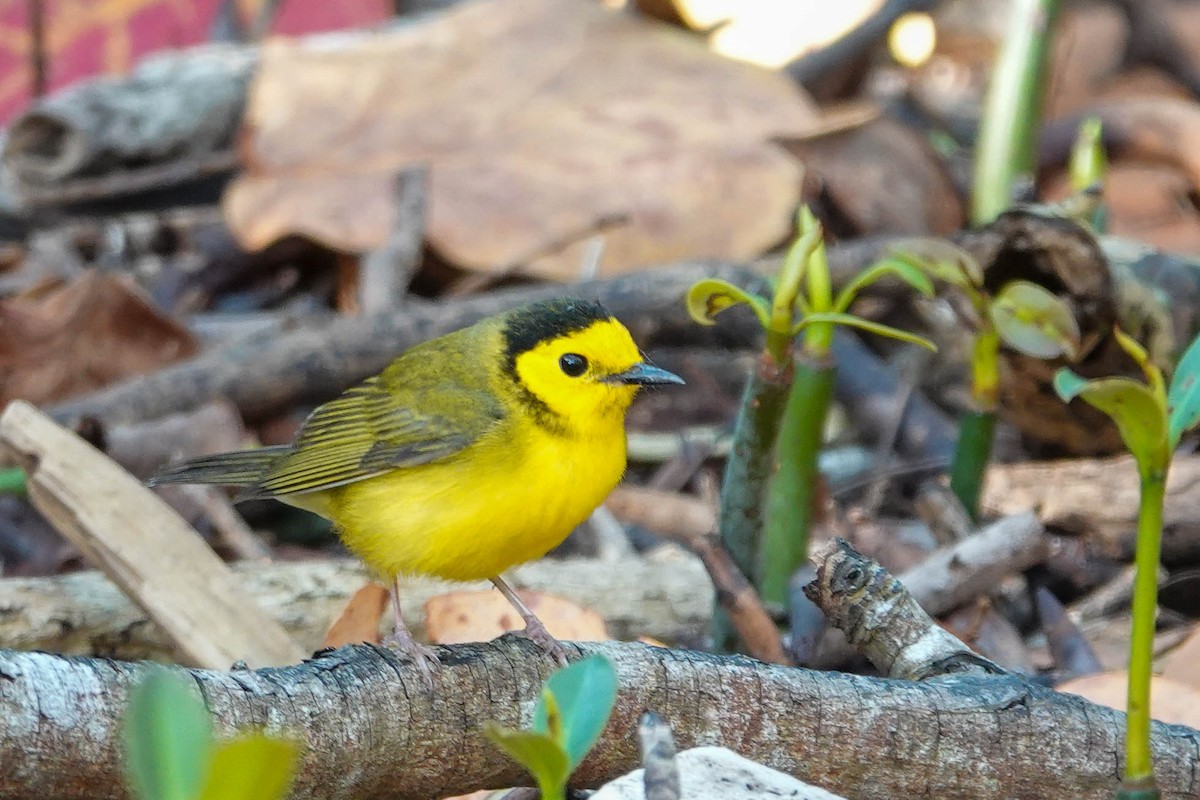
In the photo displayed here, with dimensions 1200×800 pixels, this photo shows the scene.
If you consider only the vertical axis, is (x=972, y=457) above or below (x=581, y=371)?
below

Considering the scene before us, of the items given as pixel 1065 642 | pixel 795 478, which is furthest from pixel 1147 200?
pixel 795 478

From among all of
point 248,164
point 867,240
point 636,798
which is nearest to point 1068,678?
point 636,798

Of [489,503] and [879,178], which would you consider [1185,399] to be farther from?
[879,178]

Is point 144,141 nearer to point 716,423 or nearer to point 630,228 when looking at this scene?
point 630,228

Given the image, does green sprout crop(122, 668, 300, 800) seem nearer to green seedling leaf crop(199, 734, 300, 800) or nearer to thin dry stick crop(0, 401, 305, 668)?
green seedling leaf crop(199, 734, 300, 800)

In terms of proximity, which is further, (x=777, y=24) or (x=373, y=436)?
(x=777, y=24)

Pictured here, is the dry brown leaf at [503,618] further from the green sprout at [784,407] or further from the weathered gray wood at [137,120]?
the weathered gray wood at [137,120]

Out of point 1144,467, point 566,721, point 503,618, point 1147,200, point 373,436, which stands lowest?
point 1147,200

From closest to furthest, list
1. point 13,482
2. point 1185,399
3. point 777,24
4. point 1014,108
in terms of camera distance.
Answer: point 1185,399
point 13,482
point 1014,108
point 777,24
